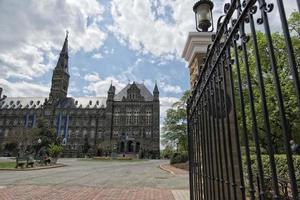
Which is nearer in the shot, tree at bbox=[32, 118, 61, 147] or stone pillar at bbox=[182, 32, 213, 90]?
stone pillar at bbox=[182, 32, 213, 90]

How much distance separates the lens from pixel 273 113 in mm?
12445

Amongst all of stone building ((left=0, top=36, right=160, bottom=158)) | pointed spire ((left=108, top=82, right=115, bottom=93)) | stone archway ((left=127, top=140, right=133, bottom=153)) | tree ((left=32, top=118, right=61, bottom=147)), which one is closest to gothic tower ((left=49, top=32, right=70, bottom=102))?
stone building ((left=0, top=36, right=160, bottom=158))

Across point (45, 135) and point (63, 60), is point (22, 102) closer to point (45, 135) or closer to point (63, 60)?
point (63, 60)

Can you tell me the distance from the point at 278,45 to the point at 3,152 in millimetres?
77367

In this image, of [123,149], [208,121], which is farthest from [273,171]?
[123,149]

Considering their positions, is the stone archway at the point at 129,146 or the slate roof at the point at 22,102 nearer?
the stone archway at the point at 129,146

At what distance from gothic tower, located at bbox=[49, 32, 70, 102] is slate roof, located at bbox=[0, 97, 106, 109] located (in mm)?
2983

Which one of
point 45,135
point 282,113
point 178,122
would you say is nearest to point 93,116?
point 45,135

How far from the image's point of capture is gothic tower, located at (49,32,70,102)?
8094 cm

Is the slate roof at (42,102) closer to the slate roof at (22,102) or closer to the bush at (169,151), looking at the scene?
the slate roof at (22,102)

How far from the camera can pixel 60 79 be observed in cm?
8125

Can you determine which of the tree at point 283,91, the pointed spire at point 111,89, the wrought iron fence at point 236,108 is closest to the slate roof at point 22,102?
the pointed spire at point 111,89

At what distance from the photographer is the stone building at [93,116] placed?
220ft

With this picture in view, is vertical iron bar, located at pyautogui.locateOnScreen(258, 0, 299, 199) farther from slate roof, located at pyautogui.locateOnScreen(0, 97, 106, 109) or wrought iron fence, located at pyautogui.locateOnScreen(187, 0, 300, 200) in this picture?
slate roof, located at pyautogui.locateOnScreen(0, 97, 106, 109)
